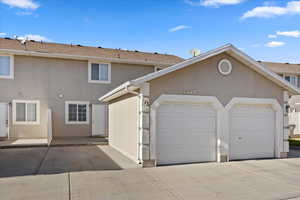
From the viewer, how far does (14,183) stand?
6008 millimetres

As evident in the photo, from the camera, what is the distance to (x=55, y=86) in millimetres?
15766

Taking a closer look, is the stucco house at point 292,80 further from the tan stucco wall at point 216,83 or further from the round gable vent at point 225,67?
the round gable vent at point 225,67

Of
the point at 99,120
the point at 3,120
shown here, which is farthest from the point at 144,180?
the point at 3,120

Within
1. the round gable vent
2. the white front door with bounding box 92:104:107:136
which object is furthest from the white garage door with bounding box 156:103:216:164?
the white front door with bounding box 92:104:107:136

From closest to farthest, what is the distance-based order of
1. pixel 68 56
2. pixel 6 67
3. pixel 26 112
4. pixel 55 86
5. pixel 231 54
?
pixel 231 54
pixel 6 67
pixel 26 112
pixel 68 56
pixel 55 86

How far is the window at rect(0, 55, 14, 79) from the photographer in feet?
49.0

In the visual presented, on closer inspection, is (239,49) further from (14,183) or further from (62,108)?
(62,108)

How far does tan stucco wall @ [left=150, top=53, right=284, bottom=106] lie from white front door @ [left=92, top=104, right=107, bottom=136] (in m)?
9.21

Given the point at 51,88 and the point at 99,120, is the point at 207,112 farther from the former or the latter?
the point at 51,88

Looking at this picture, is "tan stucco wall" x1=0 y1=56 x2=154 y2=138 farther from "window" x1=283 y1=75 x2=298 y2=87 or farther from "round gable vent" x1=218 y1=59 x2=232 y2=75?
"window" x1=283 y1=75 x2=298 y2=87

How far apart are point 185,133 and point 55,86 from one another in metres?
10.7

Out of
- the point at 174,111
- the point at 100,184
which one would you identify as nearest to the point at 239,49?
the point at 174,111

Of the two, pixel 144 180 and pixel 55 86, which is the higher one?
pixel 55 86

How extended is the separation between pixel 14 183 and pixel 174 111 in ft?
17.3
